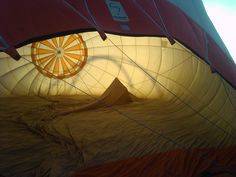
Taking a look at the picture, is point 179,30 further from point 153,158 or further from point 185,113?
point 185,113

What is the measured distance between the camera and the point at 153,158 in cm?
246

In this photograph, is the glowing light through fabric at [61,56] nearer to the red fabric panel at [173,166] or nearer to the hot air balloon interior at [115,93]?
the hot air balloon interior at [115,93]

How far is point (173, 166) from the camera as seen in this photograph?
237 centimetres

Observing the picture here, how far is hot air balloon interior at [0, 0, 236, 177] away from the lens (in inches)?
75.6

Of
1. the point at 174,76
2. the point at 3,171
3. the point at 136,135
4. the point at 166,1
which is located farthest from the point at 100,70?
the point at 3,171

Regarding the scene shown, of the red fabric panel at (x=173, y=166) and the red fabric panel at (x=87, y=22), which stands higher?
the red fabric panel at (x=87, y=22)

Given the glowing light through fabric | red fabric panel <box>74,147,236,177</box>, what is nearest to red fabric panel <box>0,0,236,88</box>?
red fabric panel <box>74,147,236,177</box>

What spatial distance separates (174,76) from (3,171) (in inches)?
94.6

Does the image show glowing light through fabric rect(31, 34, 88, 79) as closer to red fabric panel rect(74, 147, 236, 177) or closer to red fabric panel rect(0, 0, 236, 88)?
red fabric panel rect(0, 0, 236, 88)

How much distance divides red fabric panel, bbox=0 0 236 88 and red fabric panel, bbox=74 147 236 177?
658 mm

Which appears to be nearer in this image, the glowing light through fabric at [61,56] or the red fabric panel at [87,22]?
the red fabric panel at [87,22]

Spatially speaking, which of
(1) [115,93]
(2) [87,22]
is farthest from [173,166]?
(1) [115,93]

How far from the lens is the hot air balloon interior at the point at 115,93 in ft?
6.30

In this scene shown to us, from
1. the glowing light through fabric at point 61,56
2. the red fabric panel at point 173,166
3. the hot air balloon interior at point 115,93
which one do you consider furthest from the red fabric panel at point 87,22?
the glowing light through fabric at point 61,56
